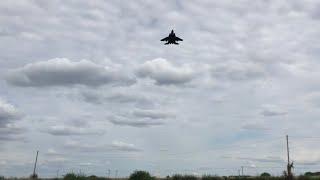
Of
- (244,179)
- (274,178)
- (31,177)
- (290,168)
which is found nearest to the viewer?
(290,168)

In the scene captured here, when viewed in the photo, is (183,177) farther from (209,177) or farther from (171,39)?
(171,39)

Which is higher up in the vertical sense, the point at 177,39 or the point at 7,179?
the point at 177,39

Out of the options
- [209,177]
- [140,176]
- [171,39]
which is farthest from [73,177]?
[171,39]

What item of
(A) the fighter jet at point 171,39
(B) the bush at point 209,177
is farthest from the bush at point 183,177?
(A) the fighter jet at point 171,39

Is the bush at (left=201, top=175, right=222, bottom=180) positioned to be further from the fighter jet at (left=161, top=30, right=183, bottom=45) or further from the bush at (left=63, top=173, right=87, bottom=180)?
the fighter jet at (left=161, top=30, right=183, bottom=45)

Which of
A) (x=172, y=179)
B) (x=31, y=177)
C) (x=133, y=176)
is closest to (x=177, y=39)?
(x=133, y=176)

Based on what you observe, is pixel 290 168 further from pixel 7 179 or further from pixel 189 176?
pixel 7 179

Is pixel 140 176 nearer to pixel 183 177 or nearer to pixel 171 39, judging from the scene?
pixel 183 177

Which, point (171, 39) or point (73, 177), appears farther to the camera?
point (73, 177)

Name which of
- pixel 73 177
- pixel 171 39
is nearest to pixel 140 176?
pixel 73 177

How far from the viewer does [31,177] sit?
9644 cm

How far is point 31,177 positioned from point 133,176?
103 feet

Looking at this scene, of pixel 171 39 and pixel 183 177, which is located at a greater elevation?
pixel 171 39

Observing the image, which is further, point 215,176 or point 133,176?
point 215,176
